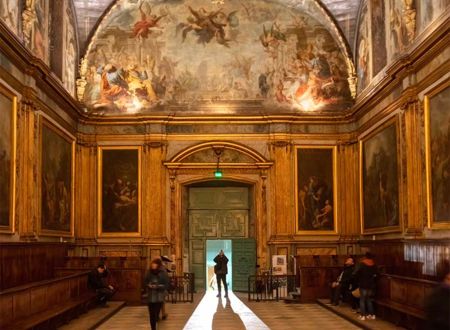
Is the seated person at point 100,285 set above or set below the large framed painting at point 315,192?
below

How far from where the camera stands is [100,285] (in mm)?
19547

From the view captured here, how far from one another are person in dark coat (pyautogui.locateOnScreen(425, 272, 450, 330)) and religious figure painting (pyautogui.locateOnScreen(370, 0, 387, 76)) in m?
15.3

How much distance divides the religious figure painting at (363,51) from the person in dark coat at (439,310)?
1720 centimetres

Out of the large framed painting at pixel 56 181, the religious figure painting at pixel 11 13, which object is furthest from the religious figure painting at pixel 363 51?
the religious figure painting at pixel 11 13

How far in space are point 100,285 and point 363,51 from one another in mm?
11888

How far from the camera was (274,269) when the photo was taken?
2419 centimetres

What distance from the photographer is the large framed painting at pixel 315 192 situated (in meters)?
25.5

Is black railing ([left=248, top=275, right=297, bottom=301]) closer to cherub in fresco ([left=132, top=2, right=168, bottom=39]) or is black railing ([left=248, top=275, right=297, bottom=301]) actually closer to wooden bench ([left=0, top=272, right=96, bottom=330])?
wooden bench ([left=0, top=272, right=96, bottom=330])

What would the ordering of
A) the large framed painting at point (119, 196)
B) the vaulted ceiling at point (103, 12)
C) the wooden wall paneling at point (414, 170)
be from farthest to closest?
the large framed painting at point (119, 196) → the vaulted ceiling at point (103, 12) → the wooden wall paneling at point (414, 170)

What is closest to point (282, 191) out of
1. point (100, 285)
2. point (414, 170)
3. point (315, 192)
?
point (315, 192)

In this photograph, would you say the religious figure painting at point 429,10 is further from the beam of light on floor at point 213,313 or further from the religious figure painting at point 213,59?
the beam of light on floor at point 213,313

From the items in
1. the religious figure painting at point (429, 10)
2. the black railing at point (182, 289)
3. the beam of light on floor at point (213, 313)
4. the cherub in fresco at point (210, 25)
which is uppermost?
the cherub in fresco at point (210, 25)

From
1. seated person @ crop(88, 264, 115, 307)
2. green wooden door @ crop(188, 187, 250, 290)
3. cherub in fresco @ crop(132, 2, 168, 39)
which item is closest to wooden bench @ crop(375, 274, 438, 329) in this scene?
seated person @ crop(88, 264, 115, 307)

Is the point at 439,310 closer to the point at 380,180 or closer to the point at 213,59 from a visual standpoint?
the point at 380,180
